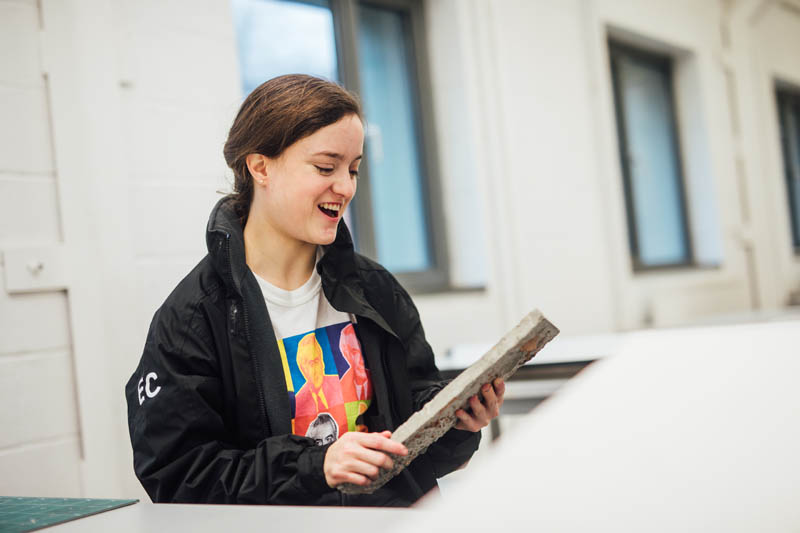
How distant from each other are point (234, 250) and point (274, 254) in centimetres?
12

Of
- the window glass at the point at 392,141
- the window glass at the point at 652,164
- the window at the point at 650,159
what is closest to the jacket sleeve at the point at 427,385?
the window glass at the point at 392,141

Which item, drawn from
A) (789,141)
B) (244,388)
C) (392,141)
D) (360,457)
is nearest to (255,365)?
→ (244,388)

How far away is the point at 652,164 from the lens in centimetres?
482

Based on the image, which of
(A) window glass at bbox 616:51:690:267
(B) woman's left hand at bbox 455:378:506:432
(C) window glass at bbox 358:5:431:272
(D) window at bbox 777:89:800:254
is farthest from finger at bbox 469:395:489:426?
(D) window at bbox 777:89:800:254

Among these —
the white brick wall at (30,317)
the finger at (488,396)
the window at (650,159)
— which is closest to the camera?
the finger at (488,396)

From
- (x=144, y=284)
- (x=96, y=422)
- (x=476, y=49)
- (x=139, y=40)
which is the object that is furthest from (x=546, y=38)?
(x=96, y=422)

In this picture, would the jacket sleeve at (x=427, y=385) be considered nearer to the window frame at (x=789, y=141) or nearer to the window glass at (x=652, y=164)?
the window glass at (x=652, y=164)

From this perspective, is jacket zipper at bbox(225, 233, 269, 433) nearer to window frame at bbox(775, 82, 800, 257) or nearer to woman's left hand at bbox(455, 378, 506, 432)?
woman's left hand at bbox(455, 378, 506, 432)

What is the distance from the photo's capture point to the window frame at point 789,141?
6453 mm

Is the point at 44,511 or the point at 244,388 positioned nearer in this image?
the point at 44,511

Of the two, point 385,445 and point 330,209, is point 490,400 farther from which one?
point 330,209

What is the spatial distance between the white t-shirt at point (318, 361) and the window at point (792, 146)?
20.8 feet

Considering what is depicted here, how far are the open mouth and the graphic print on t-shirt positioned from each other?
0.65 ft

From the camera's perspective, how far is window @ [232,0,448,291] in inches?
110
